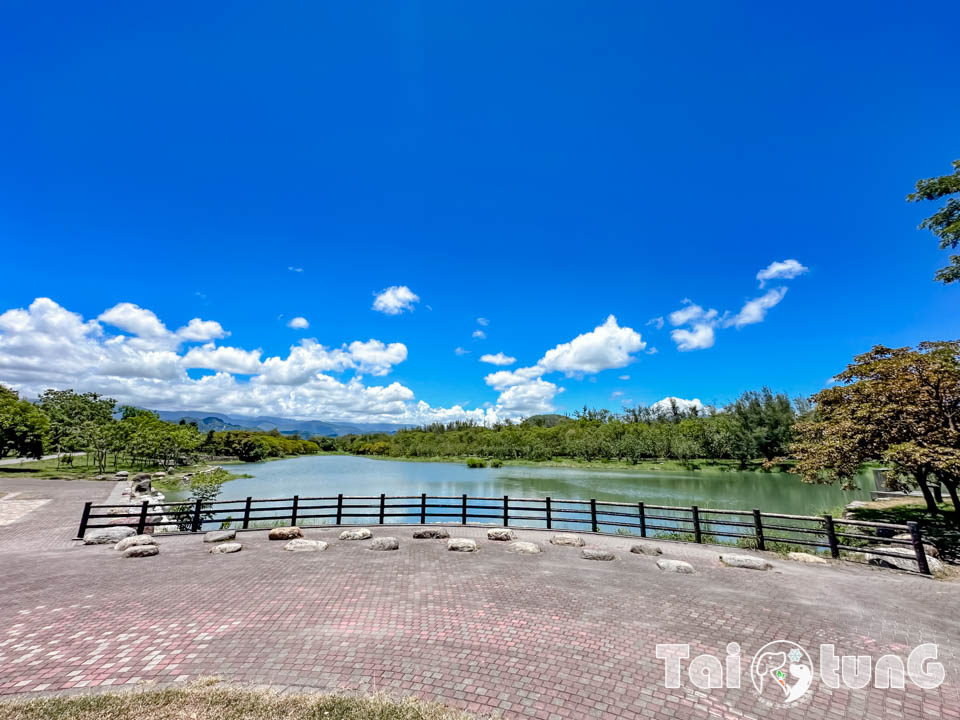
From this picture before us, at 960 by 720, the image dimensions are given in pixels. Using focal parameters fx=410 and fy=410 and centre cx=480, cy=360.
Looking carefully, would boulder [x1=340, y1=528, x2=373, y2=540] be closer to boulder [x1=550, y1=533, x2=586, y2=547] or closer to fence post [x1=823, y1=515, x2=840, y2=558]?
boulder [x1=550, y1=533, x2=586, y2=547]

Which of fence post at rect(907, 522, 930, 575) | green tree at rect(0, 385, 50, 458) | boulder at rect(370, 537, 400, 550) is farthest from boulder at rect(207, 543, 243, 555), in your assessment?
green tree at rect(0, 385, 50, 458)

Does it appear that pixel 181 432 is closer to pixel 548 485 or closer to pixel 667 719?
pixel 548 485

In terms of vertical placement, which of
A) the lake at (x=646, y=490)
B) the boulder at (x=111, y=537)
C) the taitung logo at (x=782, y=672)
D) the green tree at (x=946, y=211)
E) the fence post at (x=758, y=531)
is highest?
the green tree at (x=946, y=211)

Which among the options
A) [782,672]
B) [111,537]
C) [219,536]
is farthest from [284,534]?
[782,672]

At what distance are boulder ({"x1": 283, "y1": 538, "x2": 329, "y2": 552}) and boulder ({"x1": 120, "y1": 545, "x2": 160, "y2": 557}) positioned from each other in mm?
3436

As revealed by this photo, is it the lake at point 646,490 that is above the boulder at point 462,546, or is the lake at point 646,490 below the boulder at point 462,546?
below

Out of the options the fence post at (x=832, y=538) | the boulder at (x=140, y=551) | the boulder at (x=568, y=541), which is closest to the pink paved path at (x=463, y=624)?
the boulder at (x=140, y=551)

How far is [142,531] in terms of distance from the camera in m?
14.0

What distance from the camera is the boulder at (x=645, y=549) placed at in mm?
11852

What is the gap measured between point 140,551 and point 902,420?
2517 centimetres

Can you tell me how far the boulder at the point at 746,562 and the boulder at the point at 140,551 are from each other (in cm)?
1564

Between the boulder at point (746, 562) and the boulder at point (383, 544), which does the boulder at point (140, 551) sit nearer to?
the boulder at point (383, 544)

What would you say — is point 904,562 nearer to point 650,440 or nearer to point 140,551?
point 140,551

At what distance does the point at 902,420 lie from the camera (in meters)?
14.9
